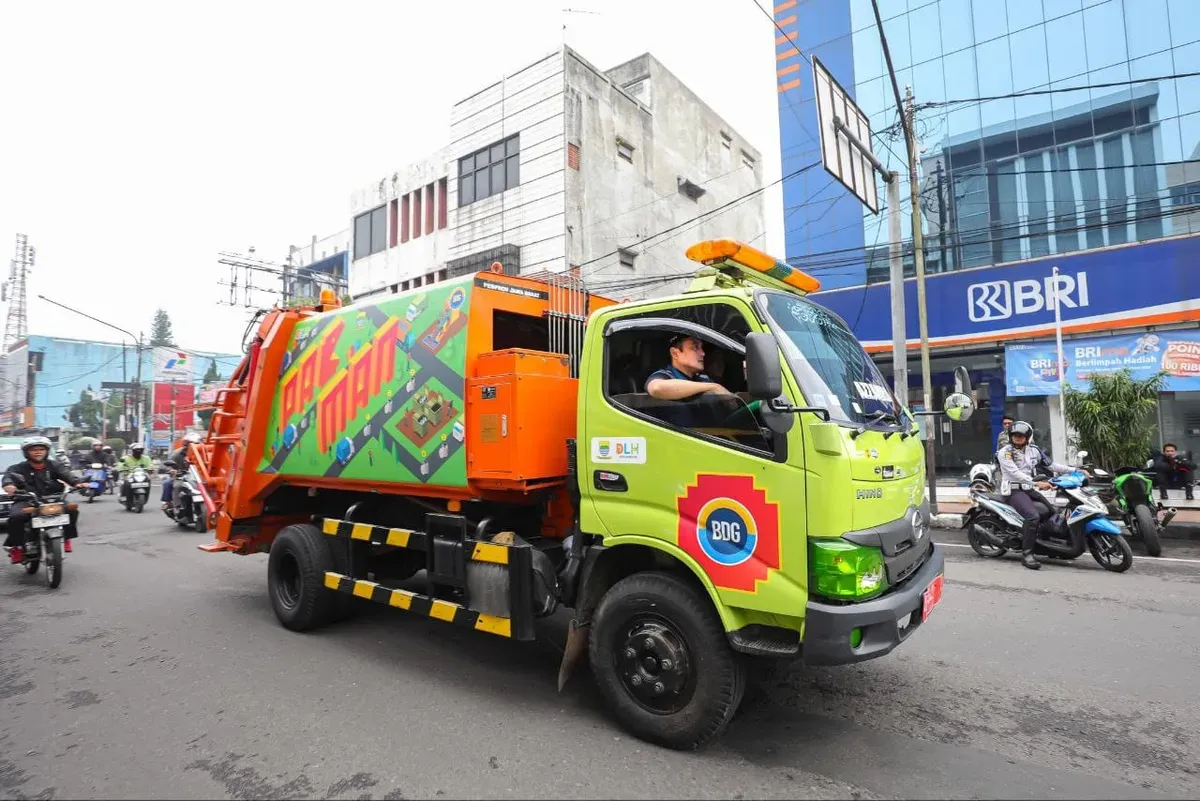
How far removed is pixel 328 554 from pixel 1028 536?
7.41 metres

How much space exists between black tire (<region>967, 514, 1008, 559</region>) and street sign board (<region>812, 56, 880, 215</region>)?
252 inches

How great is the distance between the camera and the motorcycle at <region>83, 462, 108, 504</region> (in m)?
17.5

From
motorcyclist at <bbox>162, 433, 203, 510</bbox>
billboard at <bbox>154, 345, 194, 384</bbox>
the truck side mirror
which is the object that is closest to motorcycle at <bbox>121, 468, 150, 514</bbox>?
motorcyclist at <bbox>162, 433, 203, 510</bbox>

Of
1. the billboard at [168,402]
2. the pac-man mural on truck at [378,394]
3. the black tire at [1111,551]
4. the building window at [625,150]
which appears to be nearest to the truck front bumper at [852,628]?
the pac-man mural on truck at [378,394]

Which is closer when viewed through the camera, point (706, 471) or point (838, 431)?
point (838, 431)

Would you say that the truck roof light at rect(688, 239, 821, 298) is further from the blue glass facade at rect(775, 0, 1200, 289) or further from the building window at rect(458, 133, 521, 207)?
the building window at rect(458, 133, 521, 207)

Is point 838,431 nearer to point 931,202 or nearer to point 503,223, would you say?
point 931,202

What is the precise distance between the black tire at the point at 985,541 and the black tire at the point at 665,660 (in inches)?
252

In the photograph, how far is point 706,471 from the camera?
3176mm

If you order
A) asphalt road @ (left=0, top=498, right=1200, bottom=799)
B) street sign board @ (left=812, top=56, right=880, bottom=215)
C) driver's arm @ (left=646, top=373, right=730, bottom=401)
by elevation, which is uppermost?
street sign board @ (left=812, top=56, right=880, bottom=215)

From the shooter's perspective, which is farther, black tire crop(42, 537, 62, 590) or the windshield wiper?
black tire crop(42, 537, 62, 590)

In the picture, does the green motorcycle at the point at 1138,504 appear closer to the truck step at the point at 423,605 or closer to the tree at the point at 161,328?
the truck step at the point at 423,605

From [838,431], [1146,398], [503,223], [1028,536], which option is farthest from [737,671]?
[503,223]

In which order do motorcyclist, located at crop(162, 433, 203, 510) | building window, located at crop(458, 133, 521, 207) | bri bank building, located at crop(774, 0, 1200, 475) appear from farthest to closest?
building window, located at crop(458, 133, 521, 207) < bri bank building, located at crop(774, 0, 1200, 475) < motorcyclist, located at crop(162, 433, 203, 510)
